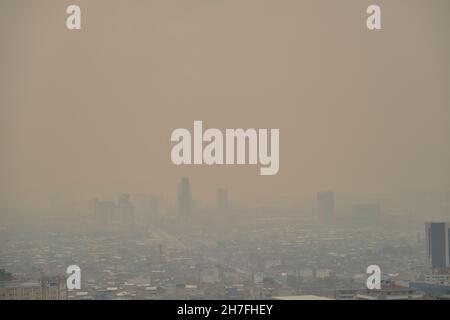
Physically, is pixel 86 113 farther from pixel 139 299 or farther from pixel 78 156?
pixel 139 299

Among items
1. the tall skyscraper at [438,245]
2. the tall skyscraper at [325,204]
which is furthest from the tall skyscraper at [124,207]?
the tall skyscraper at [438,245]

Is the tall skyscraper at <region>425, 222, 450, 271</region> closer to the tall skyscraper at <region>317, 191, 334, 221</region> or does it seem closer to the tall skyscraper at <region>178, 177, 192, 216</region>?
the tall skyscraper at <region>317, 191, 334, 221</region>

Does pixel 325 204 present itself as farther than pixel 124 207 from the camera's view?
Yes

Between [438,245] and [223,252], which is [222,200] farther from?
[438,245]

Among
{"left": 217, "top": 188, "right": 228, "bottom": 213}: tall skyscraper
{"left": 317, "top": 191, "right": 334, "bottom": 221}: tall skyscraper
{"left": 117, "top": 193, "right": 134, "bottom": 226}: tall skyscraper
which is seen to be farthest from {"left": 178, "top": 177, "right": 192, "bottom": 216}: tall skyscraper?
{"left": 317, "top": 191, "right": 334, "bottom": 221}: tall skyscraper

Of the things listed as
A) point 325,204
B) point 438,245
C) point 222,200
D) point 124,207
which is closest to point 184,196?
point 222,200

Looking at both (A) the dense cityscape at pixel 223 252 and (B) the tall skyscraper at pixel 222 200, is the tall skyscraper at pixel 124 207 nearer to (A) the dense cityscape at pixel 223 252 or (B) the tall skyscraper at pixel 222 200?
(A) the dense cityscape at pixel 223 252
